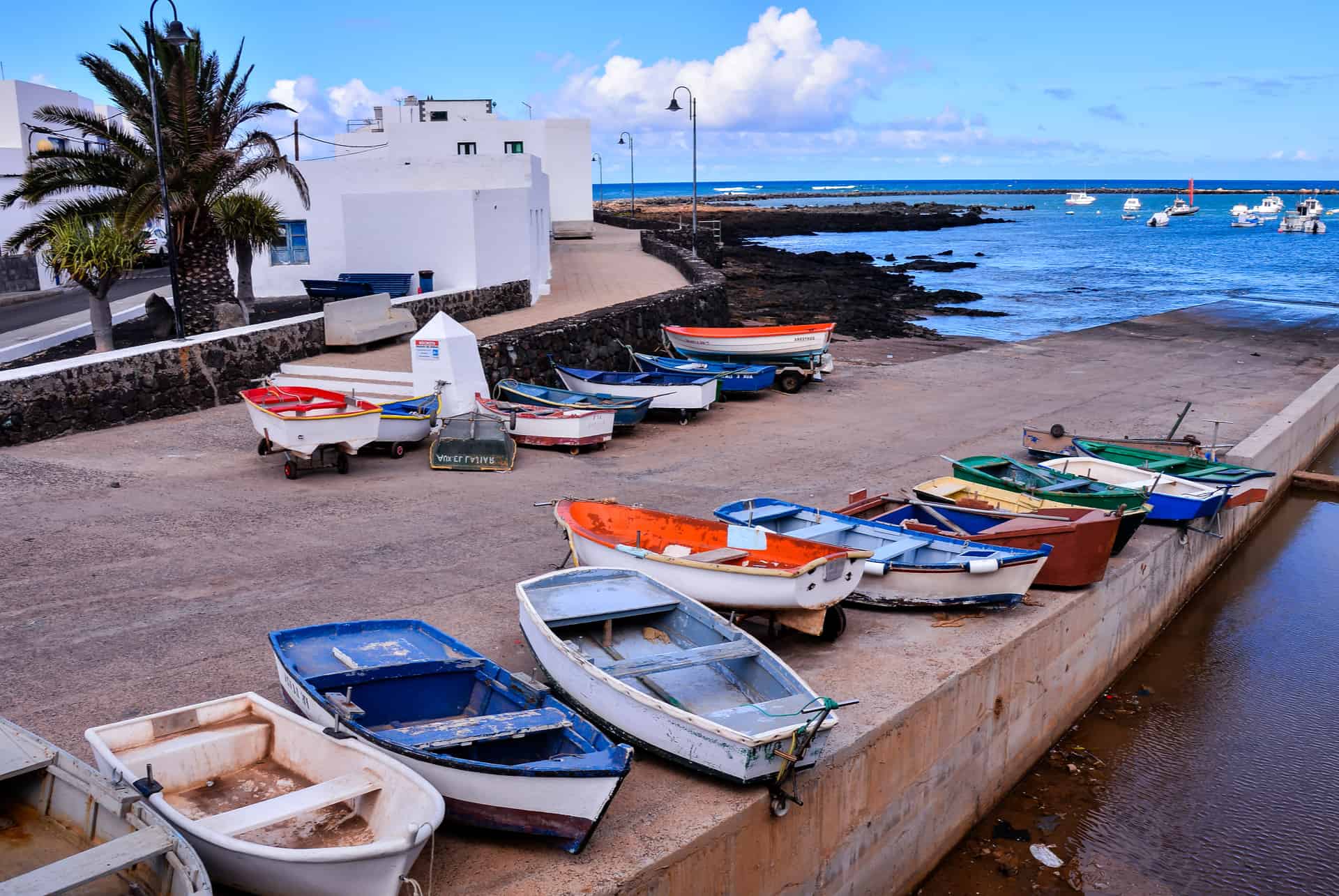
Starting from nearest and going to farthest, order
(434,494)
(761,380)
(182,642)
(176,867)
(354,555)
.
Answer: (176,867) < (182,642) < (354,555) < (434,494) < (761,380)

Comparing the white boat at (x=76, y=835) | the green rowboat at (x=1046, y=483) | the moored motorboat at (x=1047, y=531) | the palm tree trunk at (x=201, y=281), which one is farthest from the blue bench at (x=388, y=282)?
the white boat at (x=76, y=835)

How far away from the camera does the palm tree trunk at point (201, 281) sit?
59.2 feet

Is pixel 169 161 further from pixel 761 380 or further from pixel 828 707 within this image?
pixel 828 707

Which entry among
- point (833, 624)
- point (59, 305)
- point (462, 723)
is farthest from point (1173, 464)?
point (59, 305)

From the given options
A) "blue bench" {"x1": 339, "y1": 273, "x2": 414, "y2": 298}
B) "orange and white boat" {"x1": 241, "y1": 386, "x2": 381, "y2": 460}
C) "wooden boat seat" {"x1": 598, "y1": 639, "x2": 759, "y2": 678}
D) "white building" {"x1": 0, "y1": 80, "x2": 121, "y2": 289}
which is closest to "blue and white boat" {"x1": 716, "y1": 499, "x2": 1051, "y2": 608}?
"wooden boat seat" {"x1": 598, "y1": 639, "x2": 759, "y2": 678}

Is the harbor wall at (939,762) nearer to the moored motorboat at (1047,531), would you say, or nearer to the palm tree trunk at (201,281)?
the moored motorboat at (1047,531)

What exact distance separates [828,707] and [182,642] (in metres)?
4.81

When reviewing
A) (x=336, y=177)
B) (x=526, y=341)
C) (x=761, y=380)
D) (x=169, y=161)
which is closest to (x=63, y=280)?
(x=336, y=177)

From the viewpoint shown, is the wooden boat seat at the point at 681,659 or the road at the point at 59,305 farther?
the road at the point at 59,305

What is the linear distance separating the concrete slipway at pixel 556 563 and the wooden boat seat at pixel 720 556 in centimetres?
76

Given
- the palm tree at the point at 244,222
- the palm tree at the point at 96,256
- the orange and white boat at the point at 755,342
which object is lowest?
the orange and white boat at the point at 755,342

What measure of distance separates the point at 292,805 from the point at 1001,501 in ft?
26.7

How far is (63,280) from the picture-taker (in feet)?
111

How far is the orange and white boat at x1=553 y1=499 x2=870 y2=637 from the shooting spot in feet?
25.4
